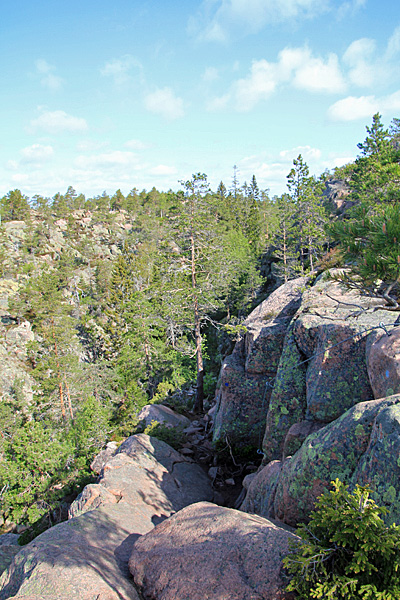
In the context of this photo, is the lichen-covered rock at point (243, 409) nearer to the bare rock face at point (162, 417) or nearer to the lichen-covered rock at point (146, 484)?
the lichen-covered rock at point (146, 484)

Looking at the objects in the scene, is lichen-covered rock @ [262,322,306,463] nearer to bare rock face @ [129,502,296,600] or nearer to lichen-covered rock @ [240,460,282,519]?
lichen-covered rock @ [240,460,282,519]

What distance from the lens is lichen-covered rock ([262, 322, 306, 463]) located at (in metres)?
8.78

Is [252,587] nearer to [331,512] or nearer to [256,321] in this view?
[331,512]

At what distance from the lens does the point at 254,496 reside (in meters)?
7.54

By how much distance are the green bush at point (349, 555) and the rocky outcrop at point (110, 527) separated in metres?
2.83

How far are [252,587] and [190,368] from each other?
88.0ft

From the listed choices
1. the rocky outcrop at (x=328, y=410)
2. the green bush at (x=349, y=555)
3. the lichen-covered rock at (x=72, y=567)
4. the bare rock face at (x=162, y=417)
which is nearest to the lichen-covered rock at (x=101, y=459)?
the bare rock face at (x=162, y=417)

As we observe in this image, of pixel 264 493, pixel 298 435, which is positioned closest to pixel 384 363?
pixel 298 435

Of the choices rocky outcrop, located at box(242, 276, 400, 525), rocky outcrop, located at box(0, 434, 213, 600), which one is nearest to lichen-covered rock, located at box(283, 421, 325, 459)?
rocky outcrop, located at box(242, 276, 400, 525)

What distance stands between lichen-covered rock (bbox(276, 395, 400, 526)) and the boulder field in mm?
18

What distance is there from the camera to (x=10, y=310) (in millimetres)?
45281

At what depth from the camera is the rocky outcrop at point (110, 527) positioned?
4.45 m

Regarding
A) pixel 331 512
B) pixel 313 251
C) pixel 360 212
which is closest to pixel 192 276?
pixel 360 212

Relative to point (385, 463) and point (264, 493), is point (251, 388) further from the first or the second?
point (385, 463)
